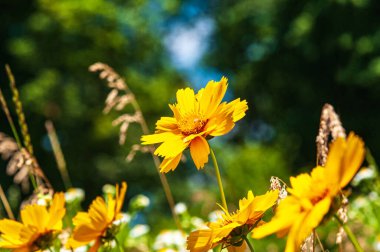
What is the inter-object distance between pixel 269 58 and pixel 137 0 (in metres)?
4.68

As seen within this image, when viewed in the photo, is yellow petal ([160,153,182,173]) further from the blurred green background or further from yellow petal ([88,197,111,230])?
the blurred green background

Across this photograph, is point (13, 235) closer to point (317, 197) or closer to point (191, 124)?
point (191, 124)

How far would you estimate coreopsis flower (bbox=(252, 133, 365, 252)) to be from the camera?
0.58m

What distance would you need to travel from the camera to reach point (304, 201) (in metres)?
0.63

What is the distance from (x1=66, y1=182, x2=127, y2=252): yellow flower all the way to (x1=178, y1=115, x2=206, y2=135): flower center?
0.46ft

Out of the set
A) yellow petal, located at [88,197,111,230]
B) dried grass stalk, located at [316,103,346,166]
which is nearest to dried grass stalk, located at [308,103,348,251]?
dried grass stalk, located at [316,103,346,166]

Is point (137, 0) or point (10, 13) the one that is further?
point (137, 0)

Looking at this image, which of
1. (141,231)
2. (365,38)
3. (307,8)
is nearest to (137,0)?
(307,8)

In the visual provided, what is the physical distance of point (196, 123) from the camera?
916 mm

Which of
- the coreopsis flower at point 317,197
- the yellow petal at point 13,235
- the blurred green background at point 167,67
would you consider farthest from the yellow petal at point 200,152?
the blurred green background at point 167,67

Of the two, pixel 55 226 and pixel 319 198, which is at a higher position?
pixel 55 226

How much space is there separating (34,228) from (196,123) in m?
0.36

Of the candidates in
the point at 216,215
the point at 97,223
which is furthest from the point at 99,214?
the point at 216,215

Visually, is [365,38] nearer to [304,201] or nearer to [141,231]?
[141,231]
